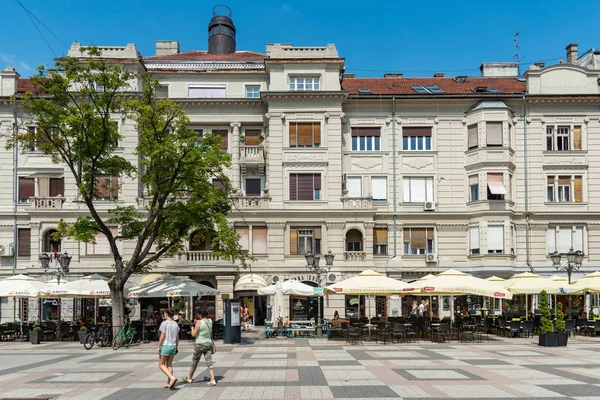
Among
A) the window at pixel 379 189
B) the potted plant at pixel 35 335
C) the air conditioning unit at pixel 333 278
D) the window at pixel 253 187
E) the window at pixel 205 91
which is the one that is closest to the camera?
the potted plant at pixel 35 335

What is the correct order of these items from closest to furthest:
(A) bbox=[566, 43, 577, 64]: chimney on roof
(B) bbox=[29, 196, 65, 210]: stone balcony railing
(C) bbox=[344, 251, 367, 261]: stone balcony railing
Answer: (C) bbox=[344, 251, 367, 261]: stone balcony railing, (B) bbox=[29, 196, 65, 210]: stone balcony railing, (A) bbox=[566, 43, 577, 64]: chimney on roof

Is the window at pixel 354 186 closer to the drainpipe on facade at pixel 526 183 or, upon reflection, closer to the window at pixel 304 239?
the window at pixel 304 239

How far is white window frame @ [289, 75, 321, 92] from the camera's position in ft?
A: 129

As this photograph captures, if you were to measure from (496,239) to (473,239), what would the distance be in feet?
4.44

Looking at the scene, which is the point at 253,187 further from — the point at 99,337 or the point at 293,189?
the point at 99,337

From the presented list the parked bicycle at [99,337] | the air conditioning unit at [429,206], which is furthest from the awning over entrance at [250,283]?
the air conditioning unit at [429,206]

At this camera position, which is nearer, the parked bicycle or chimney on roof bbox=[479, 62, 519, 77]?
the parked bicycle

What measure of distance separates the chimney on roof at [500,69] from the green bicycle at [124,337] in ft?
99.9

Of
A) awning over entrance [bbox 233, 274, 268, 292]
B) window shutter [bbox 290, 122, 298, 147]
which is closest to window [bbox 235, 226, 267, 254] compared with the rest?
awning over entrance [bbox 233, 274, 268, 292]

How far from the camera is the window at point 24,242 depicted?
3834cm

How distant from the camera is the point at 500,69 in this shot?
45656mm

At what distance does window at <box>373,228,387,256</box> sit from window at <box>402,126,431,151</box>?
5.44 m

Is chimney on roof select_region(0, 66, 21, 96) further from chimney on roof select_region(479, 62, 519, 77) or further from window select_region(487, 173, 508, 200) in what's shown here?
chimney on roof select_region(479, 62, 519, 77)

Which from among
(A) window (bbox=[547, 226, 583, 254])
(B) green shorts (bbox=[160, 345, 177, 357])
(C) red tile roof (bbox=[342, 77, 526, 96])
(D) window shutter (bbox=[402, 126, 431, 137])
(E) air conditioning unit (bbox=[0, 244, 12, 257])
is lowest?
(B) green shorts (bbox=[160, 345, 177, 357])
